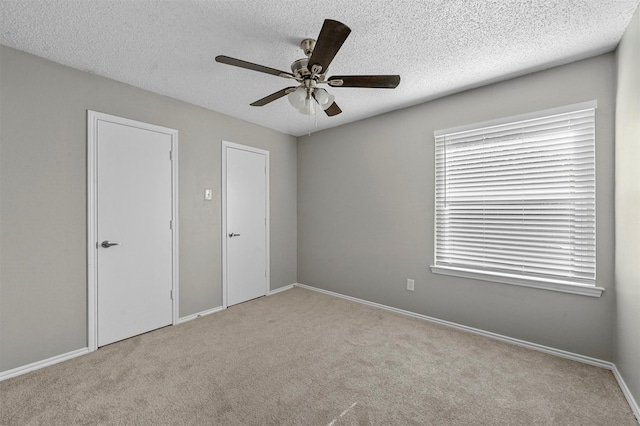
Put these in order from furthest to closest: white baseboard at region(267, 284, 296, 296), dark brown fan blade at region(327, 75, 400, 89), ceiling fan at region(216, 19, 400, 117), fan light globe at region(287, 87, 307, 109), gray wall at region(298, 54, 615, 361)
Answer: white baseboard at region(267, 284, 296, 296) → gray wall at region(298, 54, 615, 361) → fan light globe at region(287, 87, 307, 109) → dark brown fan blade at region(327, 75, 400, 89) → ceiling fan at region(216, 19, 400, 117)

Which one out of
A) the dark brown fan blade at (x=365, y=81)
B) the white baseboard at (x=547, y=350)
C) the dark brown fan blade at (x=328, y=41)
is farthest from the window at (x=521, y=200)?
the dark brown fan blade at (x=328, y=41)

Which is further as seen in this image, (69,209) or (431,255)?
(431,255)

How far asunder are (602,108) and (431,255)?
1.89 m

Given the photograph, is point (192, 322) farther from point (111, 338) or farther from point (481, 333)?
point (481, 333)

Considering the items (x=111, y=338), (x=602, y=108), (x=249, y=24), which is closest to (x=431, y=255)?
(x=602, y=108)

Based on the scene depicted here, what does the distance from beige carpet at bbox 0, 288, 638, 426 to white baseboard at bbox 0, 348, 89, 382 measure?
72mm

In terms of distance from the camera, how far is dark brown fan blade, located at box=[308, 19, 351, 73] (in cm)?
140

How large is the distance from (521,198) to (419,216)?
0.99 meters

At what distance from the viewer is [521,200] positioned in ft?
8.45

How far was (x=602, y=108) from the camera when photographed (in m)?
2.22

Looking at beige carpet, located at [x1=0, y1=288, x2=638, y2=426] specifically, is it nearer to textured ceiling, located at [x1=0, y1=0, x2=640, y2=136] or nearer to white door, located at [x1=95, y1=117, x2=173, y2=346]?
white door, located at [x1=95, y1=117, x2=173, y2=346]

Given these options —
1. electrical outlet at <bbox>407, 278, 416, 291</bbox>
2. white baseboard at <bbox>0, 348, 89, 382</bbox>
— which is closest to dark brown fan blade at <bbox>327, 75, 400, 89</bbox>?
electrical outlet at <bbox>407, 278, 416, 291</bbox>

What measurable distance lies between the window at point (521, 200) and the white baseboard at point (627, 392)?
58 centimetres

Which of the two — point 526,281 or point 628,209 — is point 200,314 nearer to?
point 526,281
